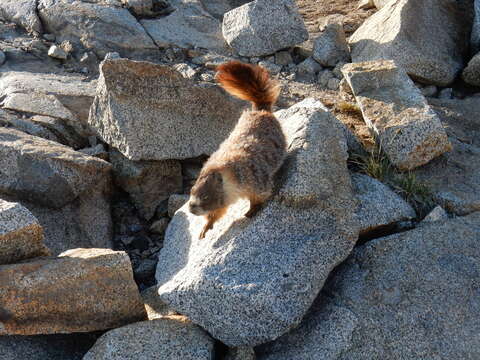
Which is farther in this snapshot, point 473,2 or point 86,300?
point 473,2

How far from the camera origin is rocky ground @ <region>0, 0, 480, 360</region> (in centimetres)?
399

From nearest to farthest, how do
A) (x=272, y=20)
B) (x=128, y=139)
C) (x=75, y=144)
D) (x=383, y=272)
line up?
(x=383, y=272) < (x=128, y=139) < (x=75, y=144) < (x=272, y=20)

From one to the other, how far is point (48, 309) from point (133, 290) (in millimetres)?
624

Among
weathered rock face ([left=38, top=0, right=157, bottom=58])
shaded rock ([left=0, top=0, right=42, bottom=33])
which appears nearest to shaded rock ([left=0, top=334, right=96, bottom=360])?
weathered rock face ([left=38, top=0, right=157, bottom=58])

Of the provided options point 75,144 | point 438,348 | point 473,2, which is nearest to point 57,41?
point 75,144

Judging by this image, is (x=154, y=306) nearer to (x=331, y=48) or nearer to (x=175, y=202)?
(x=175, y=202)

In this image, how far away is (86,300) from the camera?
4.16 meters

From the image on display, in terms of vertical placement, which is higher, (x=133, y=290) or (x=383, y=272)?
(x=133, y=290)

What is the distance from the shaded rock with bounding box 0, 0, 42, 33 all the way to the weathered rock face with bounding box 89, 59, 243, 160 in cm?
263

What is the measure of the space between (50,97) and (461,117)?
187 inches

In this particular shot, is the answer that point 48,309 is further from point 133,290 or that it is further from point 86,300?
point 133,290

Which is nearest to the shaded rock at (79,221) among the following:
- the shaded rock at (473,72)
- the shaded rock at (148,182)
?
the shaded rock at (148,182)

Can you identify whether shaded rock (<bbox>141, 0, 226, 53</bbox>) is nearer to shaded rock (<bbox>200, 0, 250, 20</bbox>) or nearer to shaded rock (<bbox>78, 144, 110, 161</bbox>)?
shaded rock (<bbox>200, 0, 250, 20</bbox>)

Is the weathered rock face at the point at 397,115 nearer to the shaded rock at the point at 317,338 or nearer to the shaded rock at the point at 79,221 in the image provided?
the shaded rock at the point at 317,338
